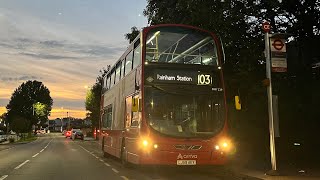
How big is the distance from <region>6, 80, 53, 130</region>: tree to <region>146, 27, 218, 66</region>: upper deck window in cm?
11849

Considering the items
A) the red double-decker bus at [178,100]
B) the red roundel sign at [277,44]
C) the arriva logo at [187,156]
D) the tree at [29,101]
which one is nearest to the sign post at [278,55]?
the red roundel sign at [277,44]

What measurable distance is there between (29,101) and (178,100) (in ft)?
422

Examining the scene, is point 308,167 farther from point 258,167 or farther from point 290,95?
point 290,95

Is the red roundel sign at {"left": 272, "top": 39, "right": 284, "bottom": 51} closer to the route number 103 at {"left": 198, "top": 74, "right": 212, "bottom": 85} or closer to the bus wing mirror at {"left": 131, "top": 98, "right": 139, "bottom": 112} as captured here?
the route number 103 at {"left": 198, "top": 74, "right": 212, "bottom": 85}

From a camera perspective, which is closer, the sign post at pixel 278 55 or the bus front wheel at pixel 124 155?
the sign post at pixel 278 55

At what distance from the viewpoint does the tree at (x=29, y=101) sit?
13115 centimetres

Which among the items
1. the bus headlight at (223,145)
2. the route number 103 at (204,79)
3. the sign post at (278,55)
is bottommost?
the bus headlight at (223,145)

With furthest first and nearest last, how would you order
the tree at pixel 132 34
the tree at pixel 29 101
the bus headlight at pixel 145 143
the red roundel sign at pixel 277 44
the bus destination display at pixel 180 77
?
1. the tree at pixel 29 101
2. the tree at pixel 132 34
3. the red roundel sign at pixel 277 44
4. the bus destination display at pixel 180 77
5. the bus headlight at pixel 145 143

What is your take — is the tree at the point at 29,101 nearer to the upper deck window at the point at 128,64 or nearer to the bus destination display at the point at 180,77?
the upper deck window at the point at 128,64

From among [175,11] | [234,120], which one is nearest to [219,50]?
[234,120]

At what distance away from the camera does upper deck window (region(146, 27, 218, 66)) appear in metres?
13.8

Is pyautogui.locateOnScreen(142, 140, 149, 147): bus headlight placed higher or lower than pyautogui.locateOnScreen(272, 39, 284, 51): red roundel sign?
lower

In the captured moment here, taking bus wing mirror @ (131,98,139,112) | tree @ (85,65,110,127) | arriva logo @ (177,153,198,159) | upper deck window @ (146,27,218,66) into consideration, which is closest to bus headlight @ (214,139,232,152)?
arriva logo @ (177,153,198,159)

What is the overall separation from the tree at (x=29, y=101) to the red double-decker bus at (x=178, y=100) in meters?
119
